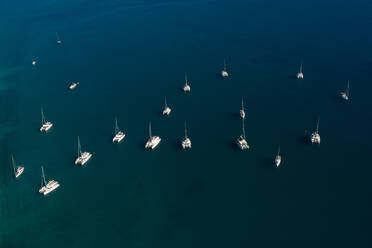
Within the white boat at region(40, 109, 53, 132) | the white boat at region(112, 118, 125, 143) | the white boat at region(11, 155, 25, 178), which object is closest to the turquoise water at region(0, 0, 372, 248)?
the white boat at region(11, 155, 25, 178)

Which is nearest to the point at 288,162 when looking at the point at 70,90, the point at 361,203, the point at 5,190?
the point at 361,203

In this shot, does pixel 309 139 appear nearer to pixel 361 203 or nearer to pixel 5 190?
pixel 361 203

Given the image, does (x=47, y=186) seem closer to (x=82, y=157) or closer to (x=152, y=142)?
(x=82, y=157)

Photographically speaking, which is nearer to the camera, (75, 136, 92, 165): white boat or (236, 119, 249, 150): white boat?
(75, 136, 92, 165): white boat

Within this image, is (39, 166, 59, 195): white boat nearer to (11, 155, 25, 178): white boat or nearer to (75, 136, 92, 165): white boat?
(11, 155, 25, 178): white boat

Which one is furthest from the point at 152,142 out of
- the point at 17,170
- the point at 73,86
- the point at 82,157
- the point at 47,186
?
the point at 73,86

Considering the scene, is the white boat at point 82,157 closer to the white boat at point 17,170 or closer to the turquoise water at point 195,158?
the turquoise water at point 195,158

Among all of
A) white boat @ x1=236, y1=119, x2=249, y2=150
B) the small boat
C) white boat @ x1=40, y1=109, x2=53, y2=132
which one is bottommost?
white boat @ x1=236, y1=119, x2=249, y2=150

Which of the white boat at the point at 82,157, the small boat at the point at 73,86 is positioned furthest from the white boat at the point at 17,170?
the small boat at the point at 73,86
